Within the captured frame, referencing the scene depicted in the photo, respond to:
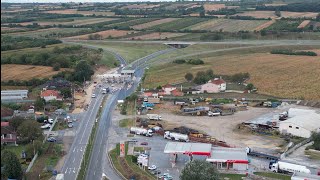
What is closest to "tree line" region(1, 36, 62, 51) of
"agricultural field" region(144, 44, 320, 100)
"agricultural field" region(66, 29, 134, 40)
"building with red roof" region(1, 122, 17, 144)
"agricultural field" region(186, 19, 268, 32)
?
"agricultural field" region(66, 29, 134, 40)

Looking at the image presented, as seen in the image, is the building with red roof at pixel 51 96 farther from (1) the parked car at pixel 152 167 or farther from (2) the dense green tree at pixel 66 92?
(1) the parked car at pixel 152 167

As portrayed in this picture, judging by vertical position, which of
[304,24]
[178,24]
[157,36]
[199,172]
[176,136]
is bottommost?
[176,136]

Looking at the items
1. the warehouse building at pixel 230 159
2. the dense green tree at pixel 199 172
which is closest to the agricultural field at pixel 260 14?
the warehouse building at pixel 230 159

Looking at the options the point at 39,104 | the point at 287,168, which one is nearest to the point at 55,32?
the point at 39,104

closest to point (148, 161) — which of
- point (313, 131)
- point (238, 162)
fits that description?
point (238, 162)

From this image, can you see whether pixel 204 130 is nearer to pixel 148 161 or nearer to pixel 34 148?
pixel 148 161

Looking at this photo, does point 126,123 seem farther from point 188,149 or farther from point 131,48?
point 131,48

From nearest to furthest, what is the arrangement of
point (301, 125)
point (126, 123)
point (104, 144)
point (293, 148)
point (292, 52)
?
point (293, 148) → point (104, 144) → point (301, 125) → point (126, 123) → point (292, 52)
